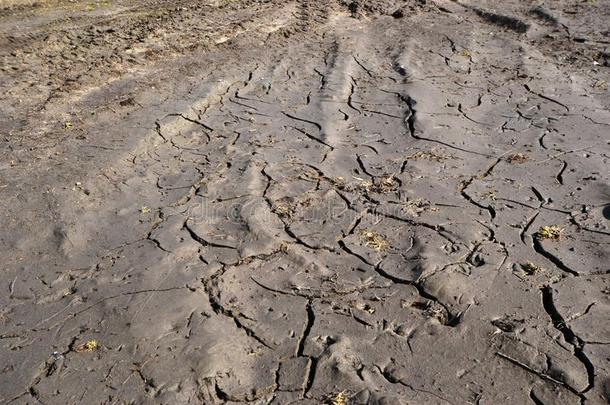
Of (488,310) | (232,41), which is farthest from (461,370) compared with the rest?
(232,41)

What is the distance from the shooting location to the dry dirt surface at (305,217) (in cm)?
281

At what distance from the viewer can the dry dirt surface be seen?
9.22 feet

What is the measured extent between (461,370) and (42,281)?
7.73 ft

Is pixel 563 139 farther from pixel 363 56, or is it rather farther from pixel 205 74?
pixel 205 74

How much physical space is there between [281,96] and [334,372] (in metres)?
3.67

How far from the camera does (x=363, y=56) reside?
6848mm

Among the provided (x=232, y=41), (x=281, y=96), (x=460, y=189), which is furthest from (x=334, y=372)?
(x=232, y=41)

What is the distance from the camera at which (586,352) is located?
280 cm

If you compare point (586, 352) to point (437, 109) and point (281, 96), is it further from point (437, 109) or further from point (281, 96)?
point (281, 96)

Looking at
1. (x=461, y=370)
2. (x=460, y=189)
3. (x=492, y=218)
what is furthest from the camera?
(x=460, y=189)

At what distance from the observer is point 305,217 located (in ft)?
13.1

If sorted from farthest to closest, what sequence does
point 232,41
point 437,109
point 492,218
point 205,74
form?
point 232,41 → point 205,74 → point 437,109 → point 492,218

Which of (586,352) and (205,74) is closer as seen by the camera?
(586,352)

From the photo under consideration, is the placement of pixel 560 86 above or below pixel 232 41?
above
